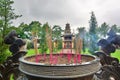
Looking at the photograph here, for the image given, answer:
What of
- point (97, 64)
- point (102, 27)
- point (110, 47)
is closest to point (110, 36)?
point (110, 47)

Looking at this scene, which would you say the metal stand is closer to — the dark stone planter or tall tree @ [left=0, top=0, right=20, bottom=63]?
the dark stone planter

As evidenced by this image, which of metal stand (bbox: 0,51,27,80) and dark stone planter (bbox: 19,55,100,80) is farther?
metal stand (bbox: 0,51,27,80)

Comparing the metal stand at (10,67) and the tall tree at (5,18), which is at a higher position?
the tall tree at (5,18)

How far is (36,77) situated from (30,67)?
0.12 metres

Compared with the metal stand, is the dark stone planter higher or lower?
higher

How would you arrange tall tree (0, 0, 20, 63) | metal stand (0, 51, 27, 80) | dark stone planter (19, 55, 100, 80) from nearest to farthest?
dark stone planter (19, 55, 100, 80)
metal stand (0, 51, 27, 80)
tall tree (0, 0, 20, 63)

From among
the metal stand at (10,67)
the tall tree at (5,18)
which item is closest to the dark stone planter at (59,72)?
the metal stand at (10,67)

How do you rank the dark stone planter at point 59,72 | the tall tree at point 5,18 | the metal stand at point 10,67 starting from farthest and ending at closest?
1. the tall tree at point 5,18
2. the metal stand at point 10,67
3. the dark stone planter at point 59,72

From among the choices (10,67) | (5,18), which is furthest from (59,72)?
(5,18)

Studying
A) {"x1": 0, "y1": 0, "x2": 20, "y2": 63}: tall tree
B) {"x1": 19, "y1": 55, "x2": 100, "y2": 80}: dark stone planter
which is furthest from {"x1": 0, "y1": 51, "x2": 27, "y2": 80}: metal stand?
{"x1": 0, "y1": 0, "x2": 20, "y2": 63}: tall tree

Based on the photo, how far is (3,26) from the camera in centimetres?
630

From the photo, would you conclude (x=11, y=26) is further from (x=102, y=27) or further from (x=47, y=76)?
(x=102, y=27)

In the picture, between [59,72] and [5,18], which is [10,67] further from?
[5,18]

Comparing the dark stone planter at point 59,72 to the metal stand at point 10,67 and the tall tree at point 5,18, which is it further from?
the tall tree at point 5,18
